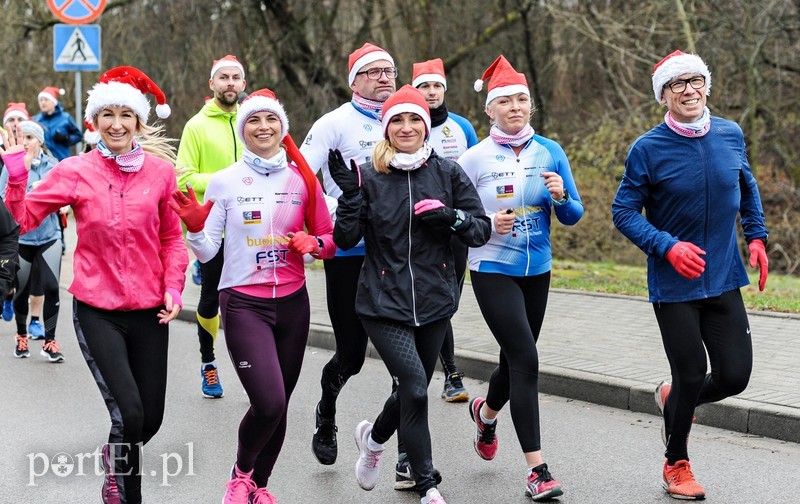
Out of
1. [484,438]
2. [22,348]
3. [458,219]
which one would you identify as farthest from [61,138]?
[458,219]

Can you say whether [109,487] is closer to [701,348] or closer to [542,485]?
[542,485]

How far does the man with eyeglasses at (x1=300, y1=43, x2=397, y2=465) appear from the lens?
600 centimetres

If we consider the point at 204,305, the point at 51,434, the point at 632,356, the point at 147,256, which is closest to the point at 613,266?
the point at 632,356

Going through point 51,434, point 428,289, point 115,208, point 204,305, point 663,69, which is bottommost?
point 51,434

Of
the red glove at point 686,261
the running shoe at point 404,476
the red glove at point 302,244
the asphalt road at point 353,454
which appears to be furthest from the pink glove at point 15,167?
the red glove at point 686,261

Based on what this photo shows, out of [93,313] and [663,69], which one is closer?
[93,313]

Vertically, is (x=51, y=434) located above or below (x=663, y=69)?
below

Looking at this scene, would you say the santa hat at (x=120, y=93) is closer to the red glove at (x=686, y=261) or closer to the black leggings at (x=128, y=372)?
the black leggings at (x=128, y=372)

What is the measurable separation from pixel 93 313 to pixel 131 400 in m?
0.43

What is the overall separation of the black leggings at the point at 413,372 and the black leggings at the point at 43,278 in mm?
5230

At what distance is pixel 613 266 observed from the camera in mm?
15500

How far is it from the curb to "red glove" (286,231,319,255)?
3017mm

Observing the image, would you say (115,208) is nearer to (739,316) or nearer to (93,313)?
(93,313)

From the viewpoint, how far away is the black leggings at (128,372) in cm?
474
